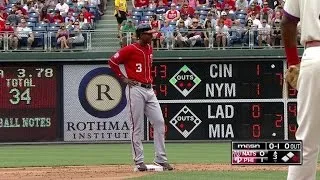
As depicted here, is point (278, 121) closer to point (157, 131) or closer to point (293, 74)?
point (157, 131)

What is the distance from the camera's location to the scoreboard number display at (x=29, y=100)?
21.1 metres

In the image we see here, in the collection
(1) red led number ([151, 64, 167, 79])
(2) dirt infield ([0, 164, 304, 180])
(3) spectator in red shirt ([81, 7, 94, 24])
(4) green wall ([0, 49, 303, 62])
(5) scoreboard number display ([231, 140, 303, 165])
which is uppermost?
(5) scoreboard number display ([231, 140, 303, 165])

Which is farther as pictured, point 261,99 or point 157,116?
point 261,99

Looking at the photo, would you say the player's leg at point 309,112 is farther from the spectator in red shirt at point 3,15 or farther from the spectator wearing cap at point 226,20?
the spectator in red shirt at point 3,15

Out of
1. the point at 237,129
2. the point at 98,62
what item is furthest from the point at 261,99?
the point at 98,62

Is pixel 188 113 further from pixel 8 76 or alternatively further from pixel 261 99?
pixel 8 76

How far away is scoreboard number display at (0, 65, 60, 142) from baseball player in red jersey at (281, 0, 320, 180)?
15814mm

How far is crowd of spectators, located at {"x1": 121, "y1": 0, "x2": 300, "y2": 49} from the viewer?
2141 centimetres

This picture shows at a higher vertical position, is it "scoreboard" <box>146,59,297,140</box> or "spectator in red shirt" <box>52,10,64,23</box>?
"spectator in red shirt" <box>52,10,64,23</box>

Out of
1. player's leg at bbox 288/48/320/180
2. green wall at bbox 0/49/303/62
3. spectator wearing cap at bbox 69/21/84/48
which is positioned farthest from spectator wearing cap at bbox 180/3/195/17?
player's leg at bbox 288/48/320/180

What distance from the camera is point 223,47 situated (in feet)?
69.3

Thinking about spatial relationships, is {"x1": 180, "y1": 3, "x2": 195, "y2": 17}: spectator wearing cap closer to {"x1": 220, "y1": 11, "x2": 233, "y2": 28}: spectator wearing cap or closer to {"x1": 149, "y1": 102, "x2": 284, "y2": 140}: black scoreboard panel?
{"x1": 220, "y1": 11, "x2": 233, "y2": 28}: spectator wearing cap

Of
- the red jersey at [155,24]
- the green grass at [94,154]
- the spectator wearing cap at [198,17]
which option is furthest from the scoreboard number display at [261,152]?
the red jersey at [155,24]

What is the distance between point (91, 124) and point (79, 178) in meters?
10.2
